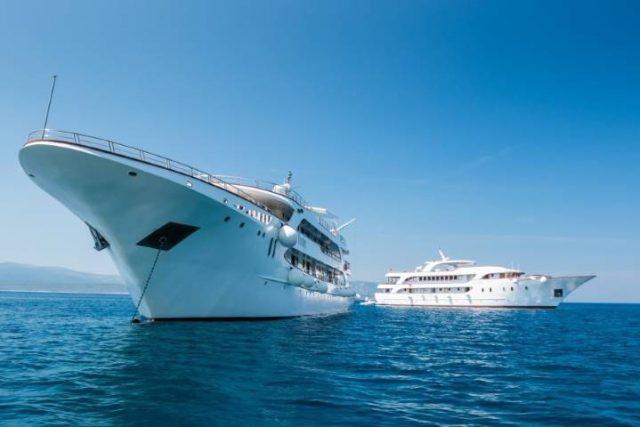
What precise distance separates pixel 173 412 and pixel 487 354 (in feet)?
49.8

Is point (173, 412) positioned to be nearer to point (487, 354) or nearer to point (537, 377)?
point (537, 377)

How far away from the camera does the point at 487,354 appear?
1844 cm

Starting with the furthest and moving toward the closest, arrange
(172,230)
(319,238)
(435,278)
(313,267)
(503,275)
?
(435,278), (503,275), (319,238), (313,267), (172,230)

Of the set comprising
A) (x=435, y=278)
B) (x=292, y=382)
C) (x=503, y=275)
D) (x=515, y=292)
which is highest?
(x=503, y=275)

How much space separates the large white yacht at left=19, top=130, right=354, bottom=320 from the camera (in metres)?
19.1

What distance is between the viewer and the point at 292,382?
11.2 meters

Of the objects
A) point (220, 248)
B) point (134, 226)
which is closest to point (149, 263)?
point (134, 226)

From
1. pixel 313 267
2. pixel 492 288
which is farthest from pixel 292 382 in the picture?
pixel 492 288

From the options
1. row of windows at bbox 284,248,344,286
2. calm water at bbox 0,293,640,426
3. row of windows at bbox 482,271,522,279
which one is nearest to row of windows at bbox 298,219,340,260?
row of windows at bbox 284,248,344,286

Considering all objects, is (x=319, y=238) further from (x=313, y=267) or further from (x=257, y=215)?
(x=257, y=215)

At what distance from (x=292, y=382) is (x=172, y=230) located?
44.9ft

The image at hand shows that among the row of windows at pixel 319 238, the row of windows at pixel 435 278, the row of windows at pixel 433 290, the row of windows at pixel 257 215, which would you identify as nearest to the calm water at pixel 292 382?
the row of windows at pixel 257 215

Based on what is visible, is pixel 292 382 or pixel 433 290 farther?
pixel 433 290

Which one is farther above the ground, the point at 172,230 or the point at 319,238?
the point at 319,238
